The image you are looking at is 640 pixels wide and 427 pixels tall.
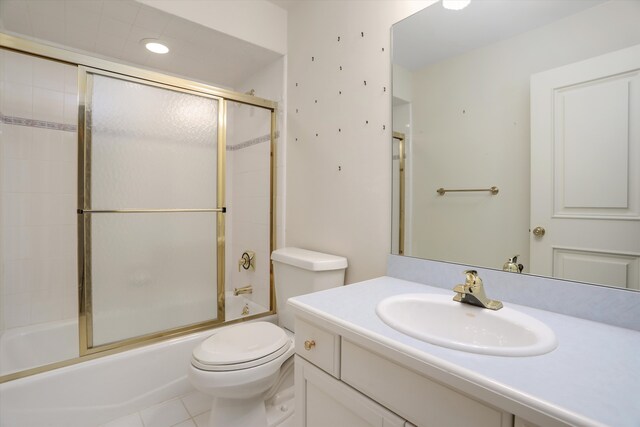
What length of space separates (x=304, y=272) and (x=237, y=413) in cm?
70

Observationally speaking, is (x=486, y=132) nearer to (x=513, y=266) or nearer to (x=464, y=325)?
(x=513, y=266)

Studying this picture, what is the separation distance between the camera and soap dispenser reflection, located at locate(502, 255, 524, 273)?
3.28ft

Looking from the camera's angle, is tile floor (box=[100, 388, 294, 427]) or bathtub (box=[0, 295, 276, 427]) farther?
tile floor (box=[100, 388, 294, 427])

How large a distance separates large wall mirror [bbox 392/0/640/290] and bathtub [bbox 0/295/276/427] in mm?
1390

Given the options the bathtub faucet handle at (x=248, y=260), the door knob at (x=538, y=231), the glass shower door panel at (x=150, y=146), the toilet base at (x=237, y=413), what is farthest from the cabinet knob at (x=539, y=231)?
the bathtub faucet handle at (x=248, y=260)

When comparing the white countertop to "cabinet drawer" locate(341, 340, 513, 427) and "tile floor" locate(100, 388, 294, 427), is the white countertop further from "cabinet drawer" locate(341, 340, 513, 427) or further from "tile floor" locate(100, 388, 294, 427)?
"tile floor" locate(100, 388, 294, 427)

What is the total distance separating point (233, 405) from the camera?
1.35 m

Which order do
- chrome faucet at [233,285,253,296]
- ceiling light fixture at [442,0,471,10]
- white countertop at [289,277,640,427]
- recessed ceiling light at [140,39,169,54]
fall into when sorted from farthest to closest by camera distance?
chrome faucet at [233,285,253,296], recessed ceiling light at [140,39,169,54], ceiling light fixture at [442,0,471,10], white countertop at [289,277,640,427]

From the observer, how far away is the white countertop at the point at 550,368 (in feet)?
1.57

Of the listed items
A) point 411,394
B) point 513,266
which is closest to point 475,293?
point 513,266

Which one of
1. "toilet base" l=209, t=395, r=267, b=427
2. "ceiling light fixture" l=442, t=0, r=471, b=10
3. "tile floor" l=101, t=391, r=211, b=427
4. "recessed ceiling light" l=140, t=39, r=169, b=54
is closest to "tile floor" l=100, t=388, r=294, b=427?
"tile floor" l=101, t=391, r=211, b=427

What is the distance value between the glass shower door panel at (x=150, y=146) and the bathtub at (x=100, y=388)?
0.77 metres

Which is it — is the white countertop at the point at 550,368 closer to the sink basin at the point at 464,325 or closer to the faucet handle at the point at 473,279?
the sink basin at the point at 464,325

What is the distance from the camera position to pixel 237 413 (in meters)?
1.34
